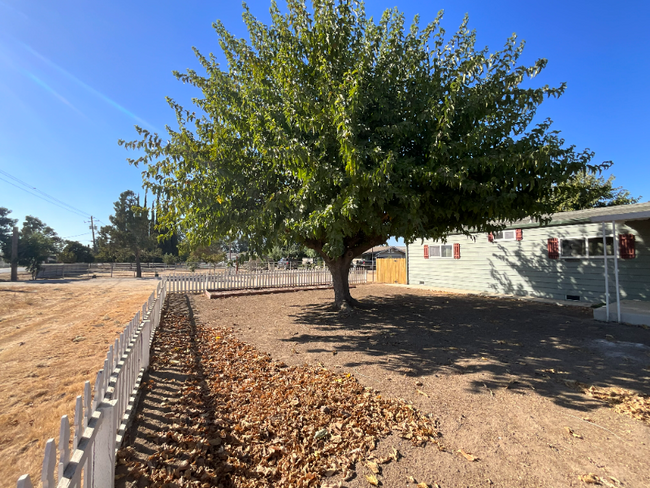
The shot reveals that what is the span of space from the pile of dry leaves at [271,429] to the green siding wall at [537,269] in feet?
38.1

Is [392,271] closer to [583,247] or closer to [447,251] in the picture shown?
[447,251]

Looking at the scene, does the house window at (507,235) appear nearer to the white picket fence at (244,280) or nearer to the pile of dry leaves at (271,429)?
the white picket fence at (244,280)

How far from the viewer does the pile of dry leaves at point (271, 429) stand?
2.53 m

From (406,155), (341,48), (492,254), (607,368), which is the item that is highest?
(341,48)

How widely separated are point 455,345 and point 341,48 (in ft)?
21.6

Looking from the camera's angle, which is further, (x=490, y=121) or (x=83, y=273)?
(x=83, y=273)

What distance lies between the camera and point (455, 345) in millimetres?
6109

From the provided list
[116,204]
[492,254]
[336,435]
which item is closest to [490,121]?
[336,435]

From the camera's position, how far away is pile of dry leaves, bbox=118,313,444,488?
2.53 metres

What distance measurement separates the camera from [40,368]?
17.1ft

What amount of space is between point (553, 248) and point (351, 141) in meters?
11.2

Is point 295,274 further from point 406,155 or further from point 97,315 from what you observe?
point 406,155

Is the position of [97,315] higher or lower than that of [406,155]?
lower

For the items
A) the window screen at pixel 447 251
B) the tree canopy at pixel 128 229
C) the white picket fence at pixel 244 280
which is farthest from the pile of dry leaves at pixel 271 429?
the tree canopy at pixel 128 229
